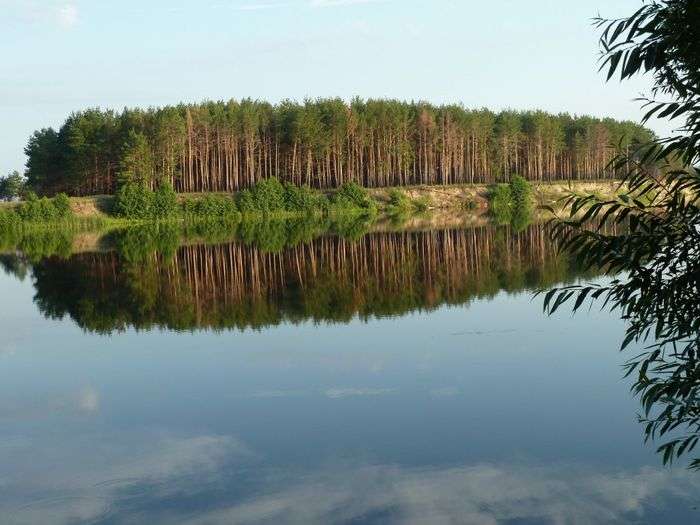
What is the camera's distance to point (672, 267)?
630 cm

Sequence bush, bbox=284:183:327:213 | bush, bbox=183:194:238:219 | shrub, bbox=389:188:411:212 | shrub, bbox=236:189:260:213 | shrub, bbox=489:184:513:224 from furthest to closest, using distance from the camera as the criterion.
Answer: shrub, bbox=489:184:513:224
shrub, bbox=389:188:411:212
bush, bbox=284:183:327:213
shrub, bbox=236:189:260:213
bush, bbox=183:194:238:219

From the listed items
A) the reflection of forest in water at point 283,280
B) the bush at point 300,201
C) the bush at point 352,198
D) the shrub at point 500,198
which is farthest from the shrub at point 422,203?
the reflection of forest in water at point 283,280

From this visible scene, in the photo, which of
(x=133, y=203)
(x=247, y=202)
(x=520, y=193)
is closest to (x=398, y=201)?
(x=520, y=193)

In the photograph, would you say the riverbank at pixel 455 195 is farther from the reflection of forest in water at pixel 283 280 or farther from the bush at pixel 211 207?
the reflection of forest in water at pixel 283 280

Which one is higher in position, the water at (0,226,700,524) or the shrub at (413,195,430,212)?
the shrub at (413,195,430,212)

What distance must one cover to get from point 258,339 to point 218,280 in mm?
13536

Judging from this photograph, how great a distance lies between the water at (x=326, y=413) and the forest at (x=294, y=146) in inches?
2412

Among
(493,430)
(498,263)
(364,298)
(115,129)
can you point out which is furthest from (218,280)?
(115,129)

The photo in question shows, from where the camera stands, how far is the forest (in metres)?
89.2

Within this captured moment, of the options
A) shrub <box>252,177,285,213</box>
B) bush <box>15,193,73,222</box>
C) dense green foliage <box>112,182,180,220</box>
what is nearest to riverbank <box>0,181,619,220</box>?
dense green foliage <box>112,182,180,220</box>

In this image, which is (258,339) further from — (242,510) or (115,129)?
(115,129)

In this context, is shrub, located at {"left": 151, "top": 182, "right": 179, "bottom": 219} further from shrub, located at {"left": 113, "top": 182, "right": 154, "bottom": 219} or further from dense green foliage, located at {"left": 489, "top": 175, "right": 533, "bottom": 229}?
dense green foliage, located at {"left": 489, "top": 175, "right": 533, "bottom": 229}

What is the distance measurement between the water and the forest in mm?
61268

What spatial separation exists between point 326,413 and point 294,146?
82.0 m
